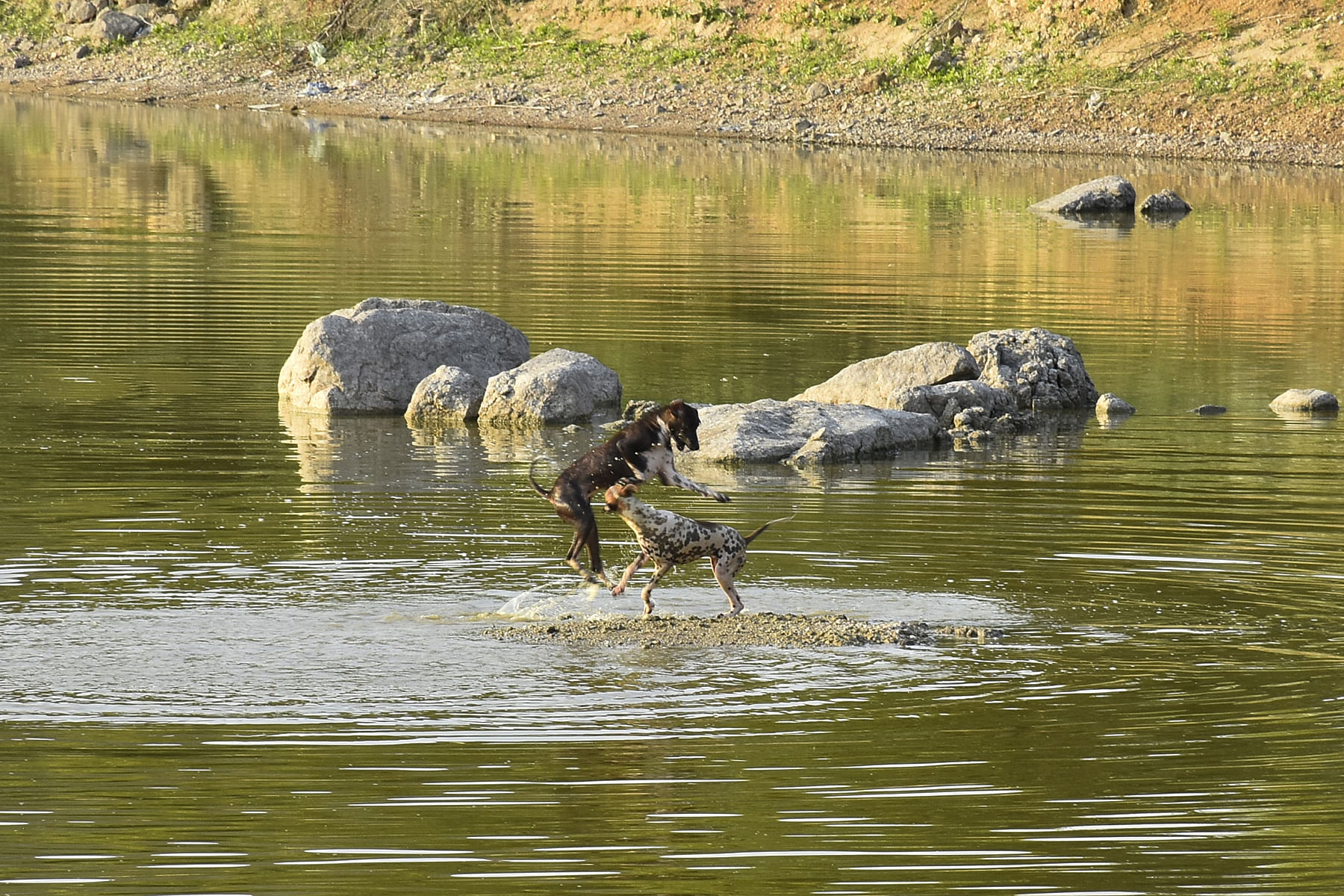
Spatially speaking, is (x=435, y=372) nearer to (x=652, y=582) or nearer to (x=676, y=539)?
(x=652, y=582)


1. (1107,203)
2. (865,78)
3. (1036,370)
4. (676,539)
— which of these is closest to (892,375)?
(1036,370)

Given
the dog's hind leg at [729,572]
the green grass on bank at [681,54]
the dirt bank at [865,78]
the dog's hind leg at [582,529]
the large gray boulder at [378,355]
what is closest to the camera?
the dog's hind leg at [582,529]

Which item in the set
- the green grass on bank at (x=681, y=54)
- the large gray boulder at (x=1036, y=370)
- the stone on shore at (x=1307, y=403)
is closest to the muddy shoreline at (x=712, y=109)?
the green grass on bank at (x=681, y=54)

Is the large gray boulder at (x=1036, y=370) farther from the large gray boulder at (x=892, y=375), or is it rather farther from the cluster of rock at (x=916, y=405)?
the large gray boulder at (x=892, y=375)

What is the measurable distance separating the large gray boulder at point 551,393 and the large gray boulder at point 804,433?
1492mm

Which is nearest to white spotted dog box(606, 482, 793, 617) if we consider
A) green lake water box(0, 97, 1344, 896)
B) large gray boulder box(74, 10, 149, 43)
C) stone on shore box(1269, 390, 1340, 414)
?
green lake water box(0, 97, 1344, 896)

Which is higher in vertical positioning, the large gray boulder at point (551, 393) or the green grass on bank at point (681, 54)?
the green grass on bank at point (681, 54)

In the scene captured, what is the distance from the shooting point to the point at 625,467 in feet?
32.6

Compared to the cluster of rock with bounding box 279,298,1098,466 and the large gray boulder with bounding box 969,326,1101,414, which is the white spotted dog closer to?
the cluster of rock with bounding box 279,298,1098,466

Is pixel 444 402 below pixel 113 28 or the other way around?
below

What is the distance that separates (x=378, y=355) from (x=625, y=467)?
26.6 feet

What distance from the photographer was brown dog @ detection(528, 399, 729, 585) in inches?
388

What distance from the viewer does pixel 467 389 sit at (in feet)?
56.3

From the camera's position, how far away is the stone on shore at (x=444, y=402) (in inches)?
671
